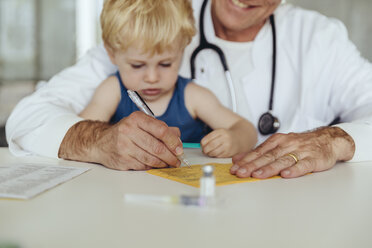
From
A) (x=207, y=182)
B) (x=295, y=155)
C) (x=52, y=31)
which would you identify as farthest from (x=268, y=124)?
(x=52, y=31)

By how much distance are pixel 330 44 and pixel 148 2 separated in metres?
0.76

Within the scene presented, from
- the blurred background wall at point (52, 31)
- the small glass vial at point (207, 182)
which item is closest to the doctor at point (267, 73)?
the small glass vial at point (207, 182)

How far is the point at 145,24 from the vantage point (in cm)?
133

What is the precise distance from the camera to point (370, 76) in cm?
152

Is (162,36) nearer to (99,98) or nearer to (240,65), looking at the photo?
(99,98)

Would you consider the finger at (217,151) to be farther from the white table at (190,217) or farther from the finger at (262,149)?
the white table at (190,217)

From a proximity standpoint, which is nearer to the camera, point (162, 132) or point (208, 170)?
point (208, 170)

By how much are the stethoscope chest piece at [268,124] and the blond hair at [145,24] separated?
45 centimetres

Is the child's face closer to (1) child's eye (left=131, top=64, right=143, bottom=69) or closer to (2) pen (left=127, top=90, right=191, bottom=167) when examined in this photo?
(1) child's eye (left=131, top=64, right=143, bottom=69)

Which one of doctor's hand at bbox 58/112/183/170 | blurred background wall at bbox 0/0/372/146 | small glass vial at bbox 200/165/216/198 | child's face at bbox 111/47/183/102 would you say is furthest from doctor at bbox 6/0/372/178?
blurred background wall at bbox 0/0/372/146

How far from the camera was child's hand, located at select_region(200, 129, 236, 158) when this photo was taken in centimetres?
119

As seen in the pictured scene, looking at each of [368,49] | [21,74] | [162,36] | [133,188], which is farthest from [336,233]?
[21,74]

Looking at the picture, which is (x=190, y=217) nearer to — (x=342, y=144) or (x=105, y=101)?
(x=342, y=144)

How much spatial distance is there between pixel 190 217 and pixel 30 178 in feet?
1.30
